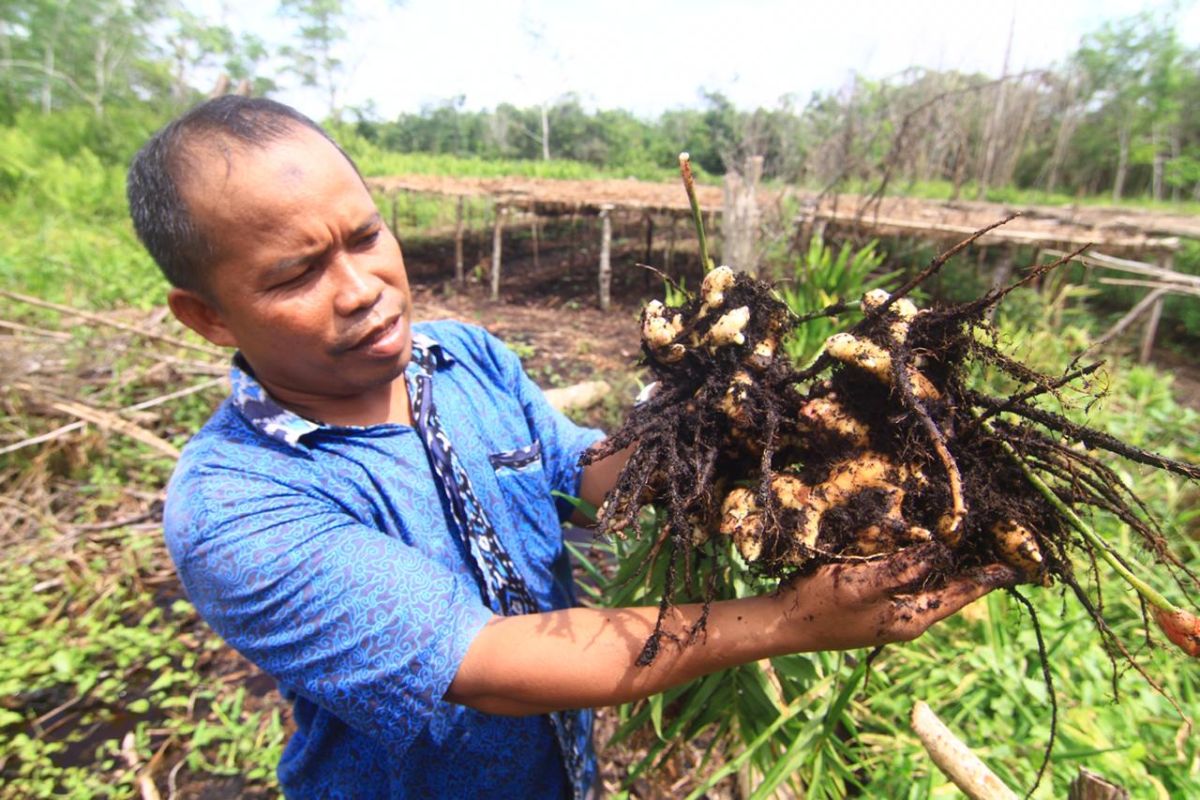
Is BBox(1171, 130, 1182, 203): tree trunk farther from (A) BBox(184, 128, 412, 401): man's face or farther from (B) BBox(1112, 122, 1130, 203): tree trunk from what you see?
(A) BBox(184, 128, 412, 401): man's face

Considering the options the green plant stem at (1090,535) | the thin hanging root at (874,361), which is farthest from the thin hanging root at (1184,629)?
the thin hanging root at (874,361)

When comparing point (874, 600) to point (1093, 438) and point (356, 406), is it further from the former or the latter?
point (356, 406)

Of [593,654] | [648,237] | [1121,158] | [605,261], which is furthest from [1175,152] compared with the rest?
[593,654]

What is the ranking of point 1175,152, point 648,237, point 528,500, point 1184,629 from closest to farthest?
point 1184,629 < point 528,500 < point 648,237 < point 1175,152

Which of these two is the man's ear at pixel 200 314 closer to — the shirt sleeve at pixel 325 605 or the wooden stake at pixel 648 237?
the shirt sleeve at pixel 325 605

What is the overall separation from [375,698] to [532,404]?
66cm

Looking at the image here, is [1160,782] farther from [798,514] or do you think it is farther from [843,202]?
[843,202]

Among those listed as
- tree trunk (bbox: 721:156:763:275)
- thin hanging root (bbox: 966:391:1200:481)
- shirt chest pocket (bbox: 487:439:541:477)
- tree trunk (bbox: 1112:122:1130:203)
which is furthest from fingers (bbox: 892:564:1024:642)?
tree trunk (bbox: 1112:122:1130:203)

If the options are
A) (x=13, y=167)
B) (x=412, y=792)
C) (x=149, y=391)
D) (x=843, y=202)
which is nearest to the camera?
(x=412, y=792)

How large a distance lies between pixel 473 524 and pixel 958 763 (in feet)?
2.56

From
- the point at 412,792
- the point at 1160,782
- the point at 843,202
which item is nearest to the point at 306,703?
the point at 412,792

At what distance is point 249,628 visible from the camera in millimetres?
807

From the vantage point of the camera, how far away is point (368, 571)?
80 centimetres

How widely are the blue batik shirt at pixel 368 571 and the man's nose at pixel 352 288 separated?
185 mm
